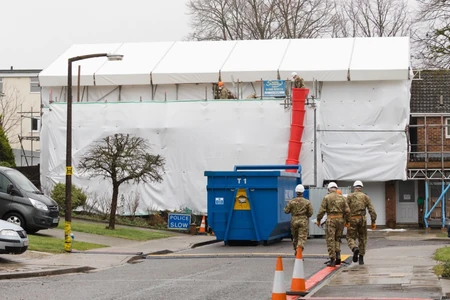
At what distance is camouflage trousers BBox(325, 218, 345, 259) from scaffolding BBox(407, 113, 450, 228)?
2357 cm

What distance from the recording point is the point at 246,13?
203ft

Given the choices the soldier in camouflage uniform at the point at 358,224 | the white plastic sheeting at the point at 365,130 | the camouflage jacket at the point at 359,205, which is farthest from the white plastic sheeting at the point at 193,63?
the soldier in camouflage uniform at the point at 358,224

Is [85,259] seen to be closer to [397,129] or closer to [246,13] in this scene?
[397,129]

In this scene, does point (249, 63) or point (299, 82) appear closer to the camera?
point (299, 82)

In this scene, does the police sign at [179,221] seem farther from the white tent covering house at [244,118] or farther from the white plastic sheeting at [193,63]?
the white plastic sheeting at [193,63]

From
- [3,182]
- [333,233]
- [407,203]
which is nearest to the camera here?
[333,233]

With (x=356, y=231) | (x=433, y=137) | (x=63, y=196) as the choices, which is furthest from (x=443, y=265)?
(x=433, y=137)

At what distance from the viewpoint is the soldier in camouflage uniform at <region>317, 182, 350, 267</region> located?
18797 mm

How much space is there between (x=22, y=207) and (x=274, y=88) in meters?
17.1

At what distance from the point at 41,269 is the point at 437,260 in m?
8.81

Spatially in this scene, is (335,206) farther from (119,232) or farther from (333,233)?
(119,232)

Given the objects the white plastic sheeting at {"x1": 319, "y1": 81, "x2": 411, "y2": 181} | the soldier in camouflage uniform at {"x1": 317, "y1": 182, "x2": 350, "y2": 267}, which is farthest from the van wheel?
the white plastic sheeting at {"x1": 319, "y1": 81, "x2": 411, "y2": 181}

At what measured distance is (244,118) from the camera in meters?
40.9

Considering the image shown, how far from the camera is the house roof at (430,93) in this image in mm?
45875
